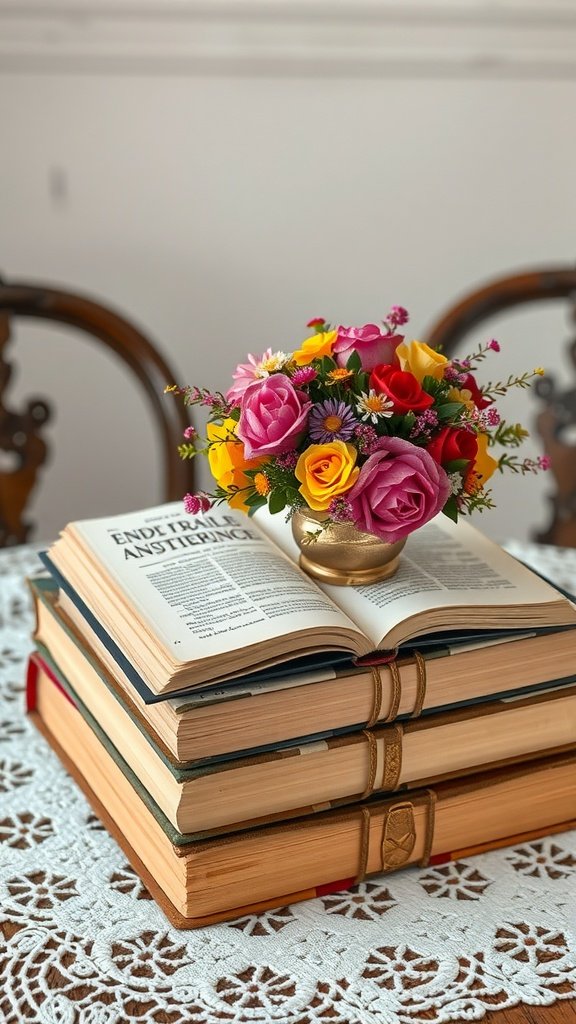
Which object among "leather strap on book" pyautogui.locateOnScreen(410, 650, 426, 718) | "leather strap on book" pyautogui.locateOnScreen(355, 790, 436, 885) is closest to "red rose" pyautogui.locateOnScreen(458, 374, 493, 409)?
"leather strap on book" pyautogui.locateOnScreen(410, 650, 426, 718)

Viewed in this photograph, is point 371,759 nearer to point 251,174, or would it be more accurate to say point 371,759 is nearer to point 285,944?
point 285,944

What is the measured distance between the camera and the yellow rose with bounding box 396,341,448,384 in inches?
36.4

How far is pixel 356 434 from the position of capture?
87 cm

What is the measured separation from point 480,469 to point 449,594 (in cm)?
10

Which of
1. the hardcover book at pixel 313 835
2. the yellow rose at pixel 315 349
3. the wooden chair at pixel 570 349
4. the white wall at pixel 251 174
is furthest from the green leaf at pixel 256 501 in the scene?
the white wall at pixel 251 174

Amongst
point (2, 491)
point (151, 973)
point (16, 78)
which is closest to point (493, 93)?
point (16, 78)

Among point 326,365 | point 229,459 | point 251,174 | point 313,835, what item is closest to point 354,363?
point 326,365

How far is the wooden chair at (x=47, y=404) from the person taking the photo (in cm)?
159

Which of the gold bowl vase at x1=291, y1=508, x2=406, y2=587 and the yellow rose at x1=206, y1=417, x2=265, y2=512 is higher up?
the yellow rose at x1=206, y1=417, x2=265, y2=512

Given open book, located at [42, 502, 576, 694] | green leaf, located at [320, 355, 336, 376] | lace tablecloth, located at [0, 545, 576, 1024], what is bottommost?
lace tablecloth, located at [0, 545, 576, 1024]

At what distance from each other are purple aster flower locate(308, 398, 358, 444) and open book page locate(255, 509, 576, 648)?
0.13 m

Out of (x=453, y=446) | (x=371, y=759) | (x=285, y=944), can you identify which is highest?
(x=453, y=446)

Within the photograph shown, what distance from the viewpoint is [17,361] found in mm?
2170

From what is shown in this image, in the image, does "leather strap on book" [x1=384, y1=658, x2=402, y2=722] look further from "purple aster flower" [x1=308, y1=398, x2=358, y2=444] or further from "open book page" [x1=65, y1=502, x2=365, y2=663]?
"purple aster flower" [x1=308, y1=398, x2=358, y2=444]
